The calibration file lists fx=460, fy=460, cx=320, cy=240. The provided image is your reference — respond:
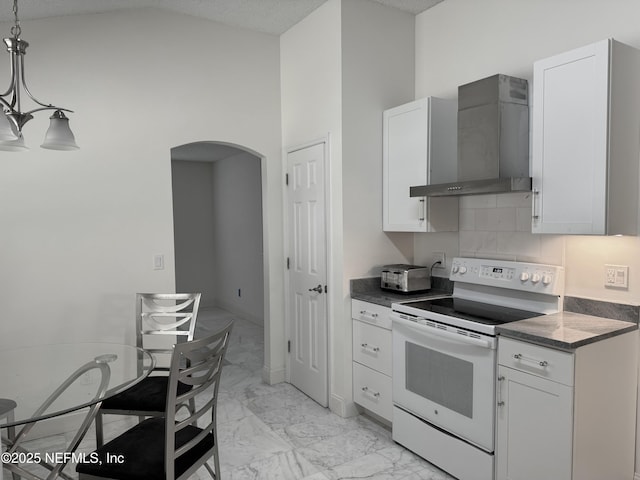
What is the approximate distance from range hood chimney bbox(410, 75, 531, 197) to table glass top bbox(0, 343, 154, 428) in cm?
204

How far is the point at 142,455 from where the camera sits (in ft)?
6.15

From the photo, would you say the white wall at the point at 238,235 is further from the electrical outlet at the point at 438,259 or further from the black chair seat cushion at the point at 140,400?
the black chair seat cushion at the point at 140,400

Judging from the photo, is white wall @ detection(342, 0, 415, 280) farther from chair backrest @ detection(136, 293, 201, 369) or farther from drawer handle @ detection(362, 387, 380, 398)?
chair backrest @ detection(136, 293, 201, 369)

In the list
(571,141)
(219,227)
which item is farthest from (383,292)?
(219,227)

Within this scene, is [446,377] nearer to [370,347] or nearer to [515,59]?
[370,347]

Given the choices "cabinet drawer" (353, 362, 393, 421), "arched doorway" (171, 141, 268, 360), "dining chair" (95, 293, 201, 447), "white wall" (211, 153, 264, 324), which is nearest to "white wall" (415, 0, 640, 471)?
"cabinet drawer" (353, 362, 393, 421)

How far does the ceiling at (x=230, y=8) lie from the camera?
2926 mm

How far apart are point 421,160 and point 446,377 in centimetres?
140

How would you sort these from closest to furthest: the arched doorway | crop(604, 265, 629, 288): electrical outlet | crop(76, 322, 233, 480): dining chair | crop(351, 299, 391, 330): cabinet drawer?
crop(76, 322, 233, 480): dining chair
crop(604, 265, 629, 288): electrical outlet
crop(351, 299, 391, 330): cabinet drawer
the arched doorway

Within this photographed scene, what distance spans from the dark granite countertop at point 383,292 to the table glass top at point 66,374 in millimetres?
1467

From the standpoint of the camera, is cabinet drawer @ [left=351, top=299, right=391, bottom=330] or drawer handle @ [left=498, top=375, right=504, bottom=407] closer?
drawer handle @ [left=498, top=375, right=504, bottom=407]

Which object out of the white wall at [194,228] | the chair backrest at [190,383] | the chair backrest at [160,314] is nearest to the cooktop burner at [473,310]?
the chair backrest at [190,383]

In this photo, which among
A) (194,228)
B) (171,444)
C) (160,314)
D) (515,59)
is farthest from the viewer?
(194,228)

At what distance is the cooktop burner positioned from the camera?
8.02 ft
